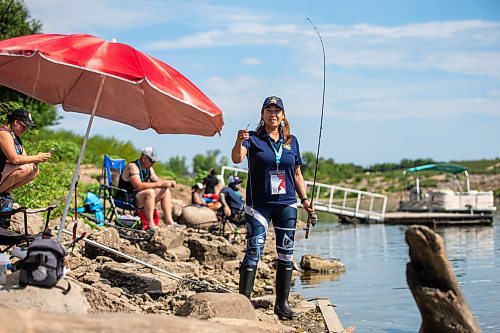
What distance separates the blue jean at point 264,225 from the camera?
834cm

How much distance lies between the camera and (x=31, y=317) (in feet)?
14.4

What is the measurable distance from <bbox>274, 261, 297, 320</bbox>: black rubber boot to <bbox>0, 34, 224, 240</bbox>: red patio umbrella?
4.72ft

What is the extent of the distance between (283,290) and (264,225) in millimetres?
723

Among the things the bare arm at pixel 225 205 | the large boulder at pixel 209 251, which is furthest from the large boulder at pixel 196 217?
the large boulder at pixel 209 251

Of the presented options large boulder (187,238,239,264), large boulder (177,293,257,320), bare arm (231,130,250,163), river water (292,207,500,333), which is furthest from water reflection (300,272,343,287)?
large boulder (177,293,257,320)

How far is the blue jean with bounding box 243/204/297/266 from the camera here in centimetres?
834

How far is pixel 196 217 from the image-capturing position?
18625 mm

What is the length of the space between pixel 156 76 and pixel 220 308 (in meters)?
1.91

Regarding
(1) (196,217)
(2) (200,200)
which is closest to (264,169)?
(1) (196,217)

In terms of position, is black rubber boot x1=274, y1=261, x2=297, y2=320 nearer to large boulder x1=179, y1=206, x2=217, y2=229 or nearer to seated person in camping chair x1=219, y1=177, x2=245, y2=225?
seated person in camping chair x1=219, y1=177, x2=245, y2=225

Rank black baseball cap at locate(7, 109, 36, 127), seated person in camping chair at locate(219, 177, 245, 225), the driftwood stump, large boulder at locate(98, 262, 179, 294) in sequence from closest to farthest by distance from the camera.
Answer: the driftwood stump → black baseball cap at locate(7, 109, 36, 127) → large boulder at locate(98, 262, 179, 294) → seated person in camping chair at locate(219, 177, 245, 225)

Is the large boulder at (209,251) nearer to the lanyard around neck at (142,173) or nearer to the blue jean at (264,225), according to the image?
the lanyard around neck at (142,173)

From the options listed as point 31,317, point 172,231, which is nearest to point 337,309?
point 172,231

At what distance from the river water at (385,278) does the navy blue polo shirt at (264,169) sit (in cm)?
198
